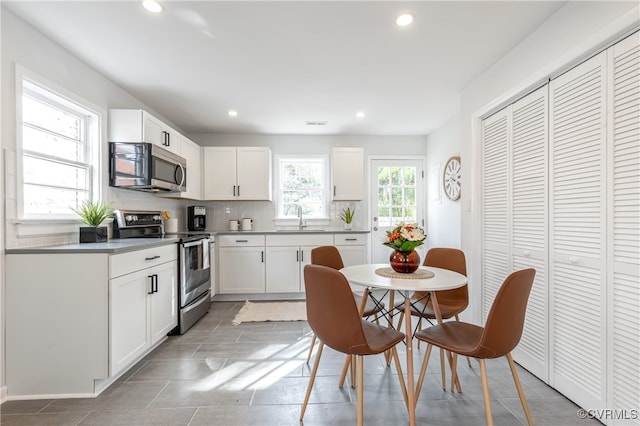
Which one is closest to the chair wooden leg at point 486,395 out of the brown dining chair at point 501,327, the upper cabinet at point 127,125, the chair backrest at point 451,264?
the brown dining chair at point 501,327

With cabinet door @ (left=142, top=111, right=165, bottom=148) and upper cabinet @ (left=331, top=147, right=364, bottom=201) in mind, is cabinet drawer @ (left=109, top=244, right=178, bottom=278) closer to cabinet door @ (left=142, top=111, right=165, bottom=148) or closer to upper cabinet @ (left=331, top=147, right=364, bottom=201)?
cabinet door @ (left=142, top=111, right=165, bottom=148)

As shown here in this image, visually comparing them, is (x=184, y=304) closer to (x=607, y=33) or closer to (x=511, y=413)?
(x=511, y=413)

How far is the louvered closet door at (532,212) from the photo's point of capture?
1990 mm

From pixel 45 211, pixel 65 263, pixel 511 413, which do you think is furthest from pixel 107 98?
pixel 511 413

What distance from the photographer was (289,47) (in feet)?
7.32

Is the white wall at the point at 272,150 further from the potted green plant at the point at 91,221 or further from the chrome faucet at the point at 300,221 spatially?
the potted green plant at the point at 91,221

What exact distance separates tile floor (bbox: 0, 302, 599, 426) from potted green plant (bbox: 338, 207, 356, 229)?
7.79 feet

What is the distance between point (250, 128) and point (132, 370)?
325cm

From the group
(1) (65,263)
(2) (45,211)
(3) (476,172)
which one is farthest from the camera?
(3) (476,172)

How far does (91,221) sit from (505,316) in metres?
2.90

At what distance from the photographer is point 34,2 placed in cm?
177

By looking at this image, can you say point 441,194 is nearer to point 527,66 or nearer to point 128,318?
point 527,66

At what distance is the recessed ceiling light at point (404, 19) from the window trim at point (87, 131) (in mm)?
2482

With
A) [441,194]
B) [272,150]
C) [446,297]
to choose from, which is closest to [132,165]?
[272,150]
